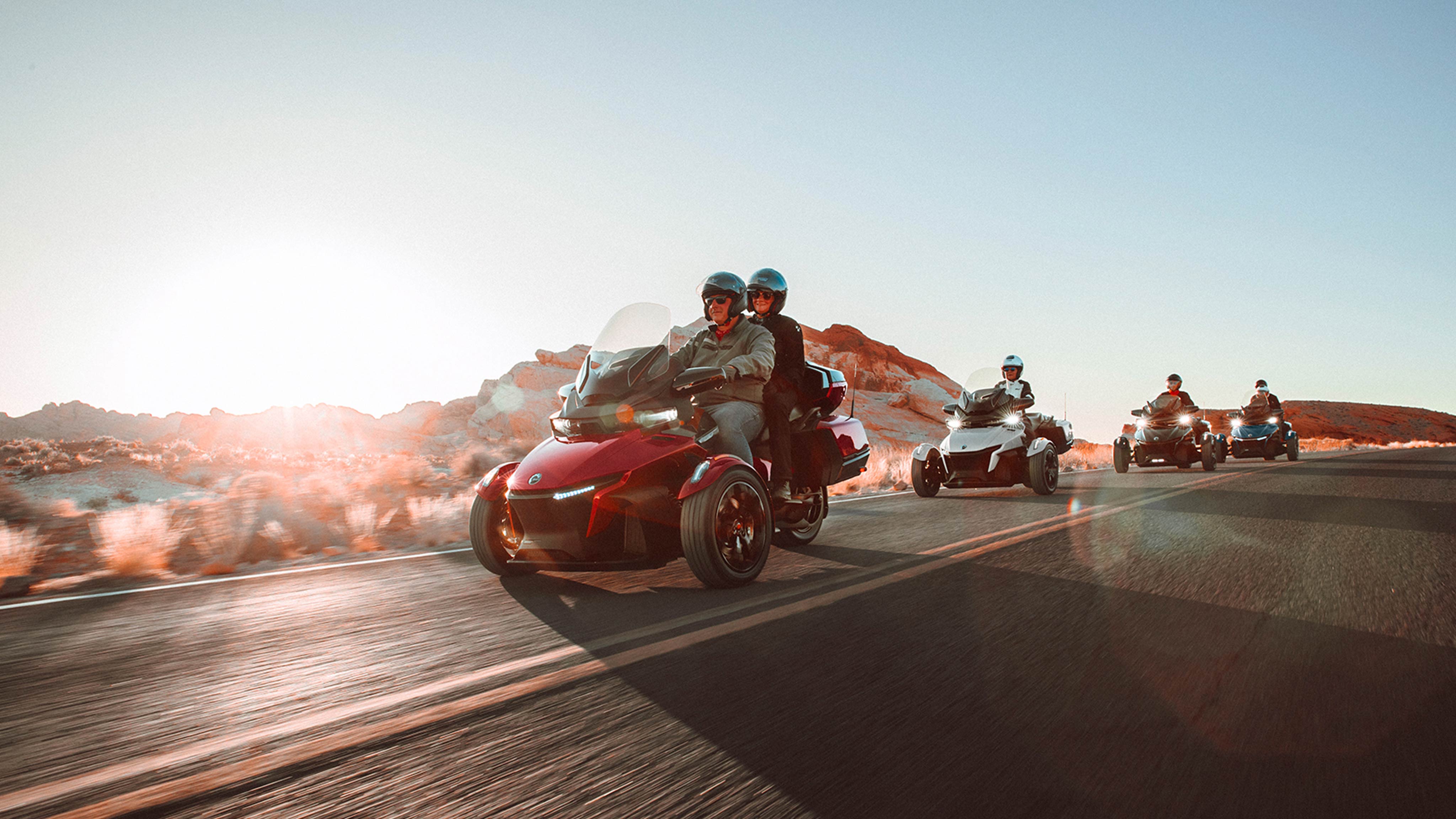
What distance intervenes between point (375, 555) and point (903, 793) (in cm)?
568

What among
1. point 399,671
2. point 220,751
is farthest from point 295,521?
point 220,751

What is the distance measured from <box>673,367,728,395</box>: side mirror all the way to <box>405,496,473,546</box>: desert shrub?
2939mm

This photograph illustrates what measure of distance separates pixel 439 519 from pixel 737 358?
507 centimetres

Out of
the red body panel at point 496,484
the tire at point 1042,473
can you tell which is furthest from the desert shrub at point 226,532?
the tire at point 1042,473

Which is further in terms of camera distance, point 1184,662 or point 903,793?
point 1184,662

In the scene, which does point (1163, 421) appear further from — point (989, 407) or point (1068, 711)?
point (1068, 711)

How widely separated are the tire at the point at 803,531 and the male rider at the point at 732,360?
101 cm

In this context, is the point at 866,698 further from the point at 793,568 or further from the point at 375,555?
the point at 375,555

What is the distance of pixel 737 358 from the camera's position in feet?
18.1

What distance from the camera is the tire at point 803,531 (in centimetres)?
639

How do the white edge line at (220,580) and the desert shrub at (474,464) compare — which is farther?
the desert shrub at (474,464)

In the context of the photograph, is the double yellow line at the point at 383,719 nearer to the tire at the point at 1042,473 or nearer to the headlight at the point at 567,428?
the headlight at the point at 567,428

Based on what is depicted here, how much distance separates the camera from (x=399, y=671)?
10.0ft

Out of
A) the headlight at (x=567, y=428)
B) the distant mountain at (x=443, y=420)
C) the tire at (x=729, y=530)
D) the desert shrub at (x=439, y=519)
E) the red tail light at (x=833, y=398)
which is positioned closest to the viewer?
the tire at (x=729, y=530)
